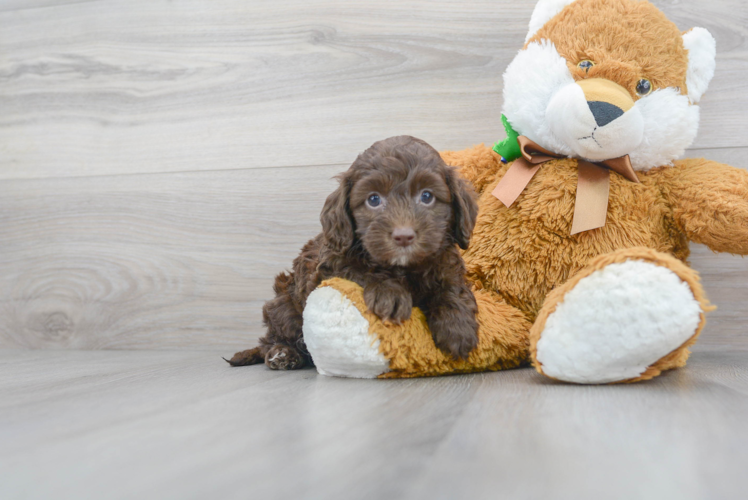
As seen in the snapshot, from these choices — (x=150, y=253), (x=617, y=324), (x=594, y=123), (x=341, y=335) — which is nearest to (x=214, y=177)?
(x=150, y=253)

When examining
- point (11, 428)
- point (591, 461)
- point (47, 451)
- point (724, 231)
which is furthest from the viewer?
point (724, 231)

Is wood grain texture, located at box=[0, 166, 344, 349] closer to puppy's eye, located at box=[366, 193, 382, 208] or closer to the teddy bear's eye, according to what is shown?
puppy's eye, located at box=[366, 193, 382, 208]

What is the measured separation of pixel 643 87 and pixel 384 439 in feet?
3.43

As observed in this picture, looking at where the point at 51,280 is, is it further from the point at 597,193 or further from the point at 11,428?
the point at 597,193

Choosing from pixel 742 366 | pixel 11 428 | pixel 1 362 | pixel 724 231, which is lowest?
pixel 1 362

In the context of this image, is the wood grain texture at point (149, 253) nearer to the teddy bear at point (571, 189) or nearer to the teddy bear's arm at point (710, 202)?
the teddy bear at point (571, 189)

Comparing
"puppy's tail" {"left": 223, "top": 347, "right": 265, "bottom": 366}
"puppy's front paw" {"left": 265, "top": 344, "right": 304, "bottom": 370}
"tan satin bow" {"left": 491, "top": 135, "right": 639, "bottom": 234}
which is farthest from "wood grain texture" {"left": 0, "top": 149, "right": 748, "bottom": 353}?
"tan satin bow" {"left": 491, "top": 135, "right": 639, "bottom": 234}

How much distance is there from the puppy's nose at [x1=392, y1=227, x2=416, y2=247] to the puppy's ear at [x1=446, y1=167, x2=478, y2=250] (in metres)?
0.15

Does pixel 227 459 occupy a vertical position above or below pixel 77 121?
below

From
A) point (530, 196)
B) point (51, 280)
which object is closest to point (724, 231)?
point (530, 196)

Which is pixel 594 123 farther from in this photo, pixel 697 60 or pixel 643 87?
pixel 697 60

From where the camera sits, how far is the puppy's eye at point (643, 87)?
53.7 inches

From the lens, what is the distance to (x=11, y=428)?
3.15 ft

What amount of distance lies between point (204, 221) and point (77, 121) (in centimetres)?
66
